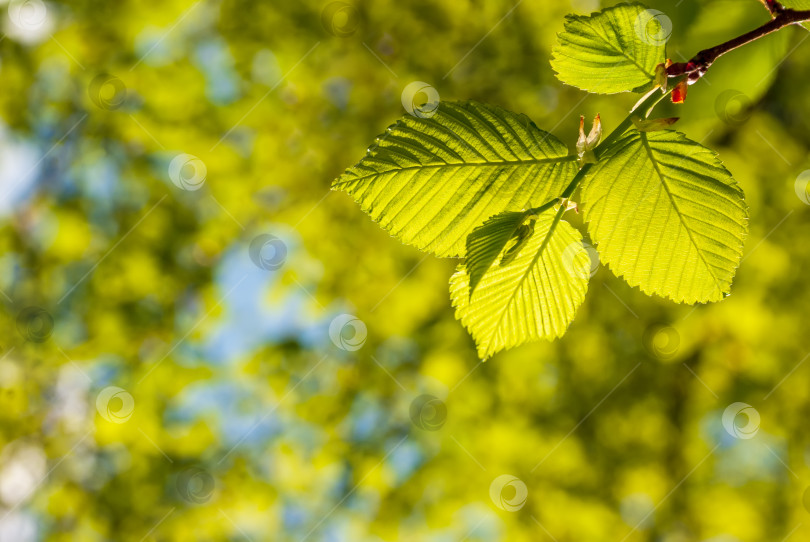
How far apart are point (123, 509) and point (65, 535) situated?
1.27 feet

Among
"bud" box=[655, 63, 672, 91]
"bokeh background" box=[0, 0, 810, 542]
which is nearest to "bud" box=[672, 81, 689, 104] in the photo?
"bud" box=[655, 63, 672, 91]

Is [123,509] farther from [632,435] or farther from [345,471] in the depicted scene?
[632,435]

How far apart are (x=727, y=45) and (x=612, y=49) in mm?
99

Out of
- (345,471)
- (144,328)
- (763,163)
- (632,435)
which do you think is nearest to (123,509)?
(144,328)

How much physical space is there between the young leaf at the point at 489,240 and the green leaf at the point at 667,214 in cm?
9

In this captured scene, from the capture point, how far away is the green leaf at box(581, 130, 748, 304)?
56cm

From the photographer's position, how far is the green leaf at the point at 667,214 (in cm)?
56

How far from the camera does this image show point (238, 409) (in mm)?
3137

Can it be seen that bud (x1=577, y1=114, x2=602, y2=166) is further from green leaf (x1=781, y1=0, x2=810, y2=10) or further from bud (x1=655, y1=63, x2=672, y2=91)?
green leaf (x1=781, y1=0, x2=810, y2=10)

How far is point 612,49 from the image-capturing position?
1.92ft

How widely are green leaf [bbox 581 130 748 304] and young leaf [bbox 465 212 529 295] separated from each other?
85 millimetres

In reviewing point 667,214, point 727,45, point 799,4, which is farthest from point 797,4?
point 667,214

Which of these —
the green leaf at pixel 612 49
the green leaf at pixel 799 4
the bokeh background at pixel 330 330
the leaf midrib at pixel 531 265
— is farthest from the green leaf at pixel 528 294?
the bokeh background at pixel 330 330

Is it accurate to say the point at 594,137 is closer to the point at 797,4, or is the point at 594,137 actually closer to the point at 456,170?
the point at 456,170
